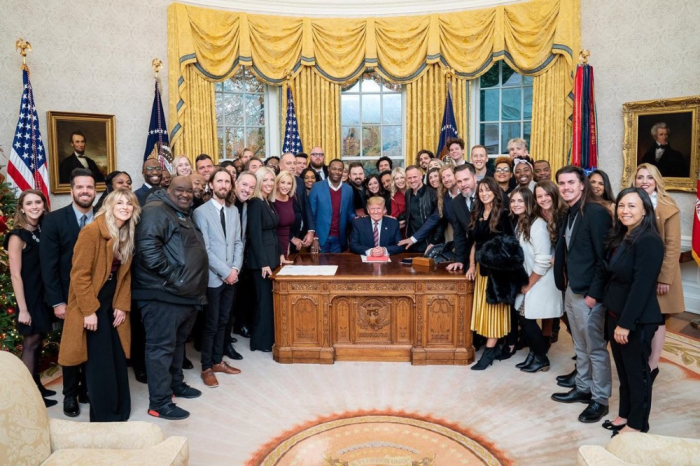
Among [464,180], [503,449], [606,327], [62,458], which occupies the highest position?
[464,180]

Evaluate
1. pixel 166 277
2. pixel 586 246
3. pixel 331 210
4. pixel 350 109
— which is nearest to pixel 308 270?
pixel 331 210

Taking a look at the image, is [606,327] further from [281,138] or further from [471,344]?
[281,138]

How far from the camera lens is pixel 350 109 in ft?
31.8

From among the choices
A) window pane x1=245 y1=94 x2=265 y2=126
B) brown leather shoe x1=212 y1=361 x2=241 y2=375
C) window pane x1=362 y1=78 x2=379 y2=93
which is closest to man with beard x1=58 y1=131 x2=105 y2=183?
window pane x1=245 y1=94 x2=265 y2=126

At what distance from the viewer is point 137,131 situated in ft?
26.6

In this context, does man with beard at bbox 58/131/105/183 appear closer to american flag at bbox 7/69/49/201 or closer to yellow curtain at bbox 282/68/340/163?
american flag at bbox 7/69/49/201

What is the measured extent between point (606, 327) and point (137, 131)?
6969mm

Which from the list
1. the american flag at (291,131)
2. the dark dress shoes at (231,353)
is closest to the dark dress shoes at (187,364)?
the dark dress shoes at (231,353)

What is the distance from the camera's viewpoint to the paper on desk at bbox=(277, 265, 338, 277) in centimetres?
521

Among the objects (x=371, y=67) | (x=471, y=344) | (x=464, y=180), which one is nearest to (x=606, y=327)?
(x=471, y=344)

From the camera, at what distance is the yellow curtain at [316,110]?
9.09m

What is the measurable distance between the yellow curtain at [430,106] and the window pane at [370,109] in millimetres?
648

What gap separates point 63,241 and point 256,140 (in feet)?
19.2

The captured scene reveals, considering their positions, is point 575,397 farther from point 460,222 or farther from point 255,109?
point 255,109
